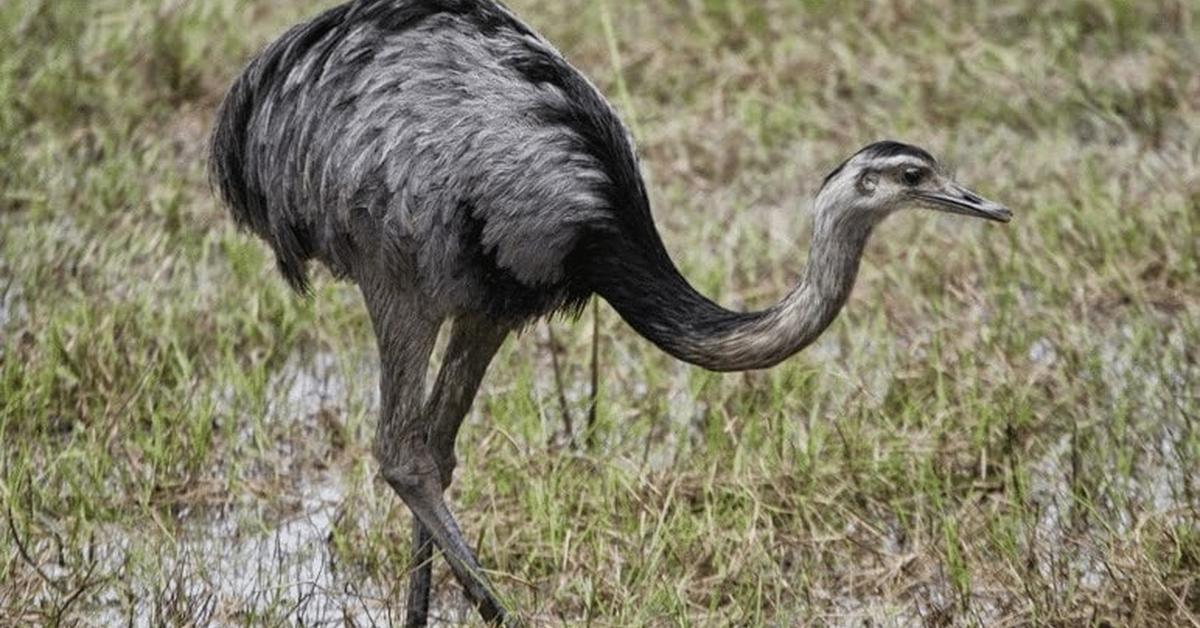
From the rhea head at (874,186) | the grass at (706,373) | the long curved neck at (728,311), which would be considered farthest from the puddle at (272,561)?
the rhea head at (874,186)

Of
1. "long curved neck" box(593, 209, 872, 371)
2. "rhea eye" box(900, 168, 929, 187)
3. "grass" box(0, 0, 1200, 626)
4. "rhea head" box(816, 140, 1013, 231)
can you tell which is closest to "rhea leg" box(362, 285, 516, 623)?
"grass" box(0, 0, 1200, 626)

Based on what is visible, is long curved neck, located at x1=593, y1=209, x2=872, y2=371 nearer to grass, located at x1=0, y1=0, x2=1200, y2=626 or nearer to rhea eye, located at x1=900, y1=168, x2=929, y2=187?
rhea eye, located at x1=900, y1=168, x2=929, y2=187

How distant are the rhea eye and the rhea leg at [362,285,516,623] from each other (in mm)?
926

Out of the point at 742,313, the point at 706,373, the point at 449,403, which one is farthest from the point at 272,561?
the point at 742,313

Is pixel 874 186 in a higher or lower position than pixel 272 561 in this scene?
higher

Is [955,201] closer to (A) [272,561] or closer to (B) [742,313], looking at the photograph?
(B) [742,313]

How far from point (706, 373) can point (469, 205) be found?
4.47 ft

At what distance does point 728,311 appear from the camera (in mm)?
4598

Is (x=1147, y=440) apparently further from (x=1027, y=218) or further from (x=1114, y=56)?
(x=1114, y=56)

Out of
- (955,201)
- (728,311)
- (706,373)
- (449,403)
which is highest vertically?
(955,201)

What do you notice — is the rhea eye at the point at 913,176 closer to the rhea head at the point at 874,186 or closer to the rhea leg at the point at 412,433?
the rhea head at the point at 874,186

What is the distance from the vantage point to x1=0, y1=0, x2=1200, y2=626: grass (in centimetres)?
496

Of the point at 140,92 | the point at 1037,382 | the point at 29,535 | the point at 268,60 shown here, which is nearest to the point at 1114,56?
the point at 1037,382

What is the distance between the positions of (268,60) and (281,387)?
1.25m
